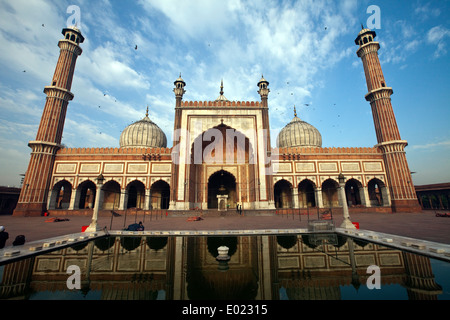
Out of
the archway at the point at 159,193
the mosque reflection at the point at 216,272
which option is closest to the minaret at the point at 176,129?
the archway at the point at 159,193

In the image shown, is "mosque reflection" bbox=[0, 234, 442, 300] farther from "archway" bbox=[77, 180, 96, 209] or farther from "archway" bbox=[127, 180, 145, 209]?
"archway" bbox=[77, 180, 96, 209]

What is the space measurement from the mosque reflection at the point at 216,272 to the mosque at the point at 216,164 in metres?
15.2

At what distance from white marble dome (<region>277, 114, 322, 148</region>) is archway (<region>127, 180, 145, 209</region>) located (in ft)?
71.8

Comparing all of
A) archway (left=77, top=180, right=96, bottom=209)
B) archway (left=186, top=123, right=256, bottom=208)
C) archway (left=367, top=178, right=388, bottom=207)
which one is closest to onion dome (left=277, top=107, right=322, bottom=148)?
archway (left=367, top=178, right=388, bottom=207)

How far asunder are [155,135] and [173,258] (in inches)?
1109

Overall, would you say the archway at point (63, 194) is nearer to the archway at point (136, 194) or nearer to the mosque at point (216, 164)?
the mosque at point (216, 164)

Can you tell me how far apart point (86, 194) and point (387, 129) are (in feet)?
126

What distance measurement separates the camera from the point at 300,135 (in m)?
31.6

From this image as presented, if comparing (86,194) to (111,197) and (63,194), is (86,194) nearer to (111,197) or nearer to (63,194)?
(63,194)

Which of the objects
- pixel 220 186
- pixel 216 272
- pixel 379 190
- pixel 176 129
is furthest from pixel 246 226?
pixel 379 190

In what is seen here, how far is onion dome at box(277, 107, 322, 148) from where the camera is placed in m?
31.2

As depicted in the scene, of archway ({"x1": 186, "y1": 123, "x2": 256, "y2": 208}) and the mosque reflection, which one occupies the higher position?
archway ({"x1": 186, "y1": 123, "x2": 256, "y2": 208})
